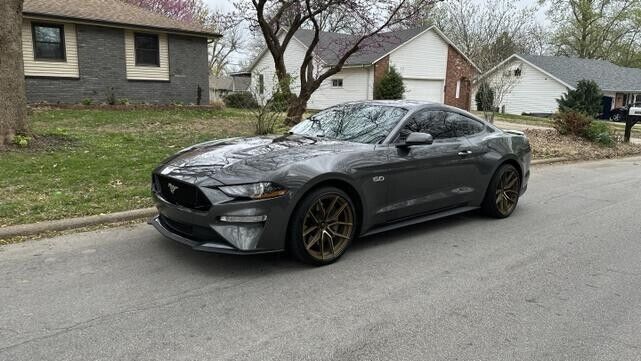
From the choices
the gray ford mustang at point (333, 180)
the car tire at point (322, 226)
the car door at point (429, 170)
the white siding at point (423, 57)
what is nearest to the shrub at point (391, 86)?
the white siding at point (423, 57)

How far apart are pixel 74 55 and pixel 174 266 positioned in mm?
16166

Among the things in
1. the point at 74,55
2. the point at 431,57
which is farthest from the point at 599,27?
the point at 74,55

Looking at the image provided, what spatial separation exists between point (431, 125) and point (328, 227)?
6.50ft

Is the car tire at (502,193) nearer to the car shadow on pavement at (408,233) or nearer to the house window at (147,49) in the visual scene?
the car shadow on pavement at (408,233)

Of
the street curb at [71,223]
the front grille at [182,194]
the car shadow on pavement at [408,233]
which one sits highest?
the front grille at [182,194]

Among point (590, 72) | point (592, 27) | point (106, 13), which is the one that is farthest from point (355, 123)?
point (592, 27)

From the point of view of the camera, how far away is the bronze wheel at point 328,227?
439cm

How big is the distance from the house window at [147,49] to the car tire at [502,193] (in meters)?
16.5

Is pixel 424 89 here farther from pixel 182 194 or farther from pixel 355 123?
pixel 182 194

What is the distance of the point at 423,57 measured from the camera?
1213 inches

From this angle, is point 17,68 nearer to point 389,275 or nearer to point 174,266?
point 174,266

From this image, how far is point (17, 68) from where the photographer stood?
8.70 metres

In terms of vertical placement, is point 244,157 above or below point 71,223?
above

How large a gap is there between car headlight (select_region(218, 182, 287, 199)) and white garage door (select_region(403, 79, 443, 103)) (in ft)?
87.5
